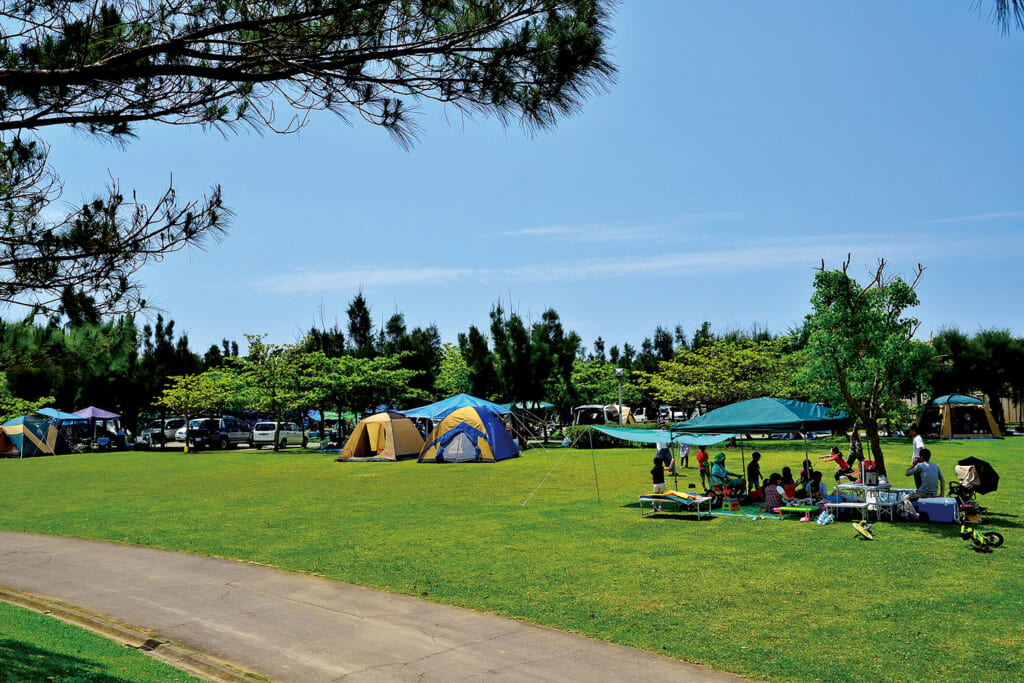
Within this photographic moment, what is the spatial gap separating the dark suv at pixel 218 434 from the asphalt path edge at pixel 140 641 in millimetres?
33974

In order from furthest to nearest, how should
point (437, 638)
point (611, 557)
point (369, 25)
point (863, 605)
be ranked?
point (611, 557)
point (863, 605)
point (437, 638)
point (369, 25)

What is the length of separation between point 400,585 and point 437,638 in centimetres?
202

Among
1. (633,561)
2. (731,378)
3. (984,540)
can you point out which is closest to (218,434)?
(731,378)

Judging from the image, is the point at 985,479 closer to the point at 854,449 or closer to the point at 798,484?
the point at 798,484

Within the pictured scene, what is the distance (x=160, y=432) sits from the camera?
1714 inches

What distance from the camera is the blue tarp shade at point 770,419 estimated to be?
1371cm

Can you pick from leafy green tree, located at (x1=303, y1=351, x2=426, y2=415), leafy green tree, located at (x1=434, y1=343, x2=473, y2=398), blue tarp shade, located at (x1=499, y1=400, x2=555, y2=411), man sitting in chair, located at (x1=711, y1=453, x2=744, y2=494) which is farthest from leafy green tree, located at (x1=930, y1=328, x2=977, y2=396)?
man sitting in chair, located at (x1=711, y1=453, x2=744, y2=494)

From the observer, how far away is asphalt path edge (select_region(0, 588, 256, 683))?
5.97 m

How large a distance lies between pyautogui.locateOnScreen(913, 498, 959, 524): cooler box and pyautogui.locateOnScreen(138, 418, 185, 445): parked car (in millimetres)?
40432

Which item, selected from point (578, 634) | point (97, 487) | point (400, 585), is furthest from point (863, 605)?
point (97, 487)

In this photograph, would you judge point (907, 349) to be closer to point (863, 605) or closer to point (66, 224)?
point (863, 605)

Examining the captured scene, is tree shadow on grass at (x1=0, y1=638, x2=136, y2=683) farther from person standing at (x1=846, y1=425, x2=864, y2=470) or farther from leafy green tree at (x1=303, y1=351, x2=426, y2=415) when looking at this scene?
leafy green tree at (x1=303, y1=351, x2=426, y2=415)

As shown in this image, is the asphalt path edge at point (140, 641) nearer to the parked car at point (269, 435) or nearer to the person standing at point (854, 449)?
the person standing at point (854, 449)

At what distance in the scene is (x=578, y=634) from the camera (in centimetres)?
677
